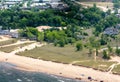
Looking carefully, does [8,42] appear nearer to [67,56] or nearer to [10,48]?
[10,48]

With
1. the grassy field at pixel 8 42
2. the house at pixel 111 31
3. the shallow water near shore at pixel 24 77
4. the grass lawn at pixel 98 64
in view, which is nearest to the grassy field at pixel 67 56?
the grass lawn at pixel 98 64

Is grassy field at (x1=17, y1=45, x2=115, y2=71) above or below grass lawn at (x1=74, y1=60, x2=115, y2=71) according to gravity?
below

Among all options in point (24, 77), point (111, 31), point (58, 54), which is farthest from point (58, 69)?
point (111, 31)

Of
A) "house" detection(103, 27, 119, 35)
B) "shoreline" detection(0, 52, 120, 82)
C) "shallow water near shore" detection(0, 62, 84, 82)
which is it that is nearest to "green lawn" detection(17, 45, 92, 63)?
"shoreline" detection(0, 52, 120, 82)

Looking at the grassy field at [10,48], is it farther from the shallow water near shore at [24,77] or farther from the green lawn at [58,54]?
the shallow water near shore at [24,77]

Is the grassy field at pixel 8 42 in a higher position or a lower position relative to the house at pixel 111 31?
lower

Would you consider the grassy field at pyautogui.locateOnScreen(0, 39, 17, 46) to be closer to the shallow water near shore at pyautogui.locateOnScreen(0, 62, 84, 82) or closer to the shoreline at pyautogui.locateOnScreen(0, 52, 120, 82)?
the shoreline at pyautogui.locateOnScreen(0, 52, 120, 82)
